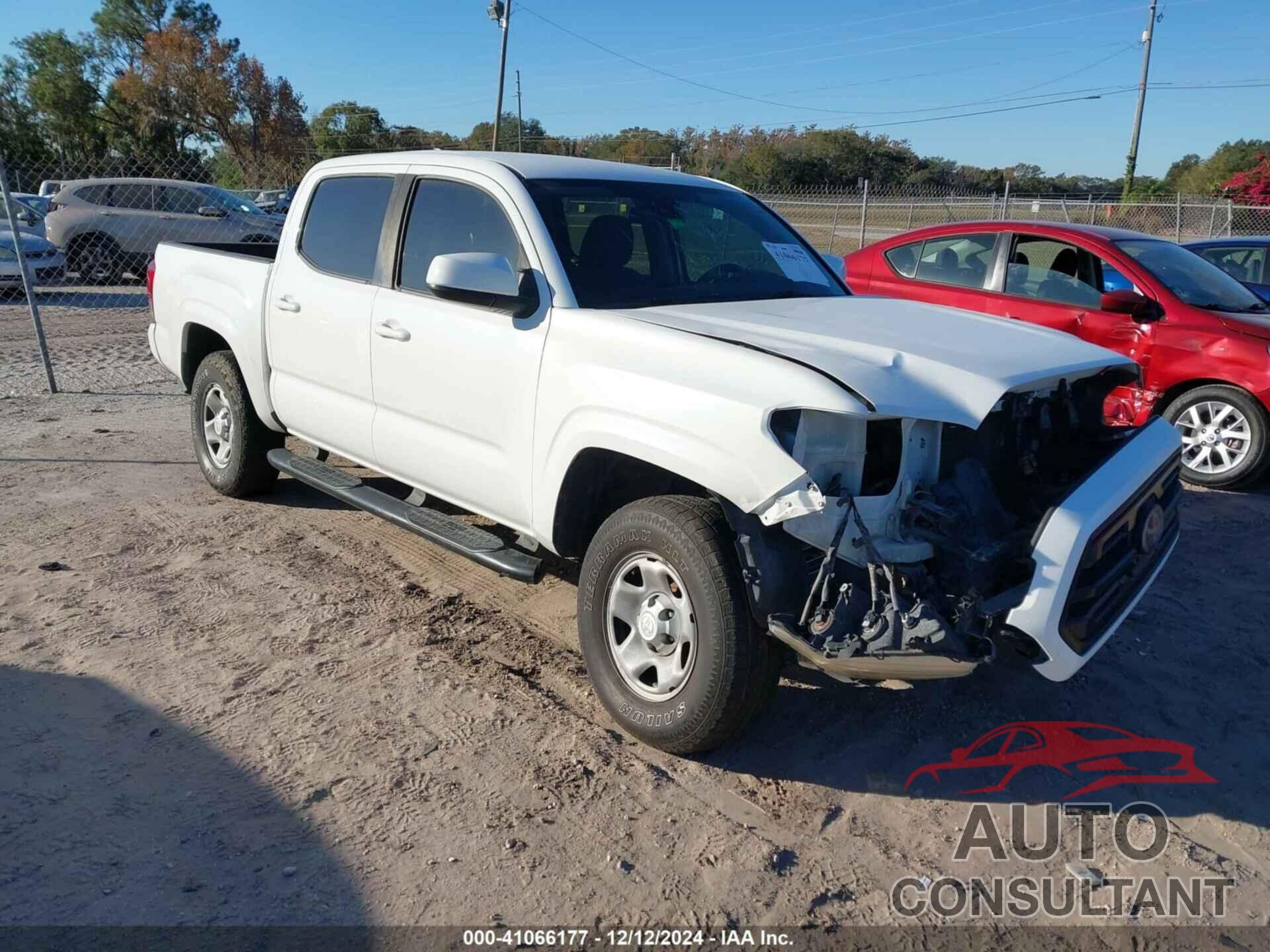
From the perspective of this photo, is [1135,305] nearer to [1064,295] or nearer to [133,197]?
[1064,295]

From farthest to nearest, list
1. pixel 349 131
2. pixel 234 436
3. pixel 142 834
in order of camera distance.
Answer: pixel 349 131
pixel 234 436
pixel 142 834

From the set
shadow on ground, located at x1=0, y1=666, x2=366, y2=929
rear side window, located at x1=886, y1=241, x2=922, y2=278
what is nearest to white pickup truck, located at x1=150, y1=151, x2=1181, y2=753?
shadow on ground, located at x1=0, y1=666, x2=366, y2=929

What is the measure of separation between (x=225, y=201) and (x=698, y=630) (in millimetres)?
15722

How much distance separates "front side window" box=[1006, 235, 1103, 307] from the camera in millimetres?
7020

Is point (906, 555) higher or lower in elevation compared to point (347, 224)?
lower

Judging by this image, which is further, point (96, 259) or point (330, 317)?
point (96, 259)

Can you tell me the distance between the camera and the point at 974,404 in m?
2.93

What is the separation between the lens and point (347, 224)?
4.92 meters

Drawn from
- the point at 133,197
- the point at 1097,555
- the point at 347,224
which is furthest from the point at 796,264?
the point at 133,197

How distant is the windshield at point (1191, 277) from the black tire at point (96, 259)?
15.6 metres

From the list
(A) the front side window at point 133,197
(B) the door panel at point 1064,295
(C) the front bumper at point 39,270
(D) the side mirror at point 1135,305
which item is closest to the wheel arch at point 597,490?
(B) the door panel at point 1064,295

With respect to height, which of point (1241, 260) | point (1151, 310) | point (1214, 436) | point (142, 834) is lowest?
point (142, 834)

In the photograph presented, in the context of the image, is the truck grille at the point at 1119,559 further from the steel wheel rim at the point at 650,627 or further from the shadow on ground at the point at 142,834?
the shadow on ground at the point at 142,834

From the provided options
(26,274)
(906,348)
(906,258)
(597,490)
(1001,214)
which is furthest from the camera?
(1001,214)
